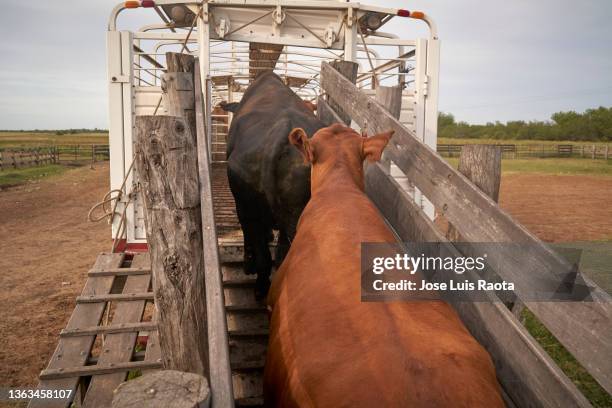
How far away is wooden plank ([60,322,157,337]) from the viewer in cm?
404

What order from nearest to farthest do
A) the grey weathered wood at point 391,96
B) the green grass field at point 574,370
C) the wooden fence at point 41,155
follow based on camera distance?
the green grass field at point 574,370, the grey weathered wood at point 391,96, the wooden fence at point 41,155

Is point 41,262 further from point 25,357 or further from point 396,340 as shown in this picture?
point 396,340

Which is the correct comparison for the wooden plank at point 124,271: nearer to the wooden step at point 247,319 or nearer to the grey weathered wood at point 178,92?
the wooden step at point 247,319

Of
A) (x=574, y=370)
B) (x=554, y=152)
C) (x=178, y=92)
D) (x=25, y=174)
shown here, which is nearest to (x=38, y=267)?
(x=178, y=92)

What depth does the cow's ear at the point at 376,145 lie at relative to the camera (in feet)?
10.2

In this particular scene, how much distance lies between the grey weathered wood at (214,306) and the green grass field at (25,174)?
74.0 feet

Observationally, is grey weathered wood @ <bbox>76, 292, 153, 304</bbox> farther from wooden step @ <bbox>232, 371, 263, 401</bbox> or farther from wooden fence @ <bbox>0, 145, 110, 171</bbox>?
wooden fence @ <bbox>0, 145, 110, 171</bbox>

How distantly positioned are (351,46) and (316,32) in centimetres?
57


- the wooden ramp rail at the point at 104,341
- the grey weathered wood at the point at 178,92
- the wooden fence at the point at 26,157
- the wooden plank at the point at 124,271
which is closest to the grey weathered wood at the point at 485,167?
the grey weathered wood at the point at 178,92

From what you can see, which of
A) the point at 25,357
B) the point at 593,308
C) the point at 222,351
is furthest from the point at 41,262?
the point at 593,308

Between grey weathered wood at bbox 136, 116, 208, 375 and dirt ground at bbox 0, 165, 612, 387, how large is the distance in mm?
3811

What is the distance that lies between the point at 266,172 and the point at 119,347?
80.1 inches

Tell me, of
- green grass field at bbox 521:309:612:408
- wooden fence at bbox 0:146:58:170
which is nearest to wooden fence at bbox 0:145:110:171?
wooden fence at bbox 0:146:58:170

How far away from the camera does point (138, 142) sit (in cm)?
230
